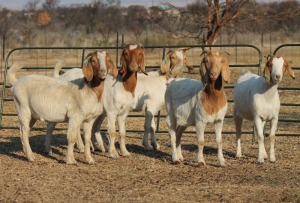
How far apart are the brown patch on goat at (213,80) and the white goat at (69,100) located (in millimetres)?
1576

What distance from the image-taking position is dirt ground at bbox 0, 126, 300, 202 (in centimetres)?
924

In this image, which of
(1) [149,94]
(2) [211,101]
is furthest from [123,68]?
(2) [211,101]

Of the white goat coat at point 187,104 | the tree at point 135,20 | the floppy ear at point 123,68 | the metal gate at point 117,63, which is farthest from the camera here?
the tree at point 135,20

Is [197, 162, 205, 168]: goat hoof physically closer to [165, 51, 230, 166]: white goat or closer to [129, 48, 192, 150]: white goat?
[165, 51, 230, 166]: white goat

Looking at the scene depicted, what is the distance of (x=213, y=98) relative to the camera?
11.2 meters

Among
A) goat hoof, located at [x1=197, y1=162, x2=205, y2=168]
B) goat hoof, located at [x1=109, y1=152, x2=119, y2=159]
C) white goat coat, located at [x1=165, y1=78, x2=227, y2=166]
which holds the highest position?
white goat coat, located at [x1=165, y1=78, x2=227, y2=166]

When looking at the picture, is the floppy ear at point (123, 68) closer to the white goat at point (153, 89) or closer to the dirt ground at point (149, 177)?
the white goat at point (153, 89)

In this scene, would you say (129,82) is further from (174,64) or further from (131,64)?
(174,64)

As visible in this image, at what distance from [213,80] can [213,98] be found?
0.31 meters

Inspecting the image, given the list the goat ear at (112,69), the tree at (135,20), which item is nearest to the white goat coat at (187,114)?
the goat ear at (112,69)

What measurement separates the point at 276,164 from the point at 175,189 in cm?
269

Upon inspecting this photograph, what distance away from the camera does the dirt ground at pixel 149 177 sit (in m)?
9.24

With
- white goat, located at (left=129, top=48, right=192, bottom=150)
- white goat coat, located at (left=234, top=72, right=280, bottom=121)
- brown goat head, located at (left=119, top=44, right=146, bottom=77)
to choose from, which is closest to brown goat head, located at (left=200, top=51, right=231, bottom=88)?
white goat coat, located at (left=234, top=72, right=280, bottom=121)

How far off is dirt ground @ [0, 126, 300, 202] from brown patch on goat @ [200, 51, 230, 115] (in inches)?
A: 39.6
